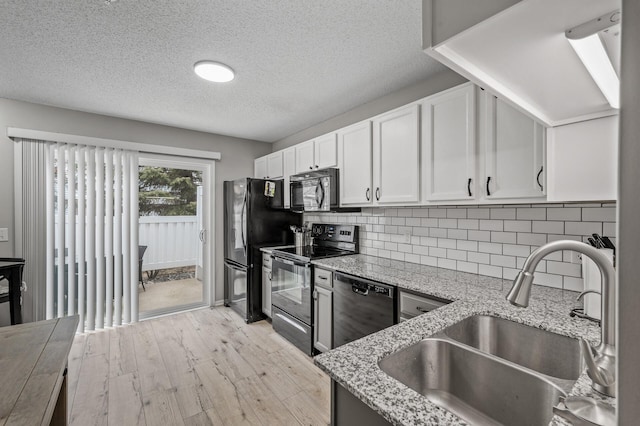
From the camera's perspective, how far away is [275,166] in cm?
395

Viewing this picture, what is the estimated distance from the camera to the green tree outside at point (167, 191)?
12.1 ft

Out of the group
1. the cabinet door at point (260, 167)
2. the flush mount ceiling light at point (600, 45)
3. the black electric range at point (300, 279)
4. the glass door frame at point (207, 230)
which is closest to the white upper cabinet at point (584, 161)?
the flush mount ceiling light at point (600, 45)

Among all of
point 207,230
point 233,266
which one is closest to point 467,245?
point 233,266

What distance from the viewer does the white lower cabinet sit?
252 cm

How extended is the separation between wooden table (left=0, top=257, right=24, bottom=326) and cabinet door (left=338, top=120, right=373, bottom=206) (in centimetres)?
291

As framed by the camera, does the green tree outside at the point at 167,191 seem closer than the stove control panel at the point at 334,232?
No

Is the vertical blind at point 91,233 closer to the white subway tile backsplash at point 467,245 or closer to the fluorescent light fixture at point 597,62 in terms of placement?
the white subway tile backsplash at point 467,245

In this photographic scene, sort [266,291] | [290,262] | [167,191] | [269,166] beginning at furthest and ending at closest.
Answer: [269,166], [167,191], [266,291], [290,262]

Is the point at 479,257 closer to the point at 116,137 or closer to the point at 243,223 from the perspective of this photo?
the point at 243,223

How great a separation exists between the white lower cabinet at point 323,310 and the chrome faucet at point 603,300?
1.88m

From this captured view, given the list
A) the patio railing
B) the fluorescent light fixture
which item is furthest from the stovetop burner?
the fluorescent light fixture

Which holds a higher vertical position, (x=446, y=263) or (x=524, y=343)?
(x=446, y=263)

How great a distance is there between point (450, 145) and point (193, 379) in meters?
2.67

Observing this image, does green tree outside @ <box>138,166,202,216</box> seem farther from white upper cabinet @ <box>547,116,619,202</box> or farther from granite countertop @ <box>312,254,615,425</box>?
white upper cabinet @ <box>547,116,619,202</box>
